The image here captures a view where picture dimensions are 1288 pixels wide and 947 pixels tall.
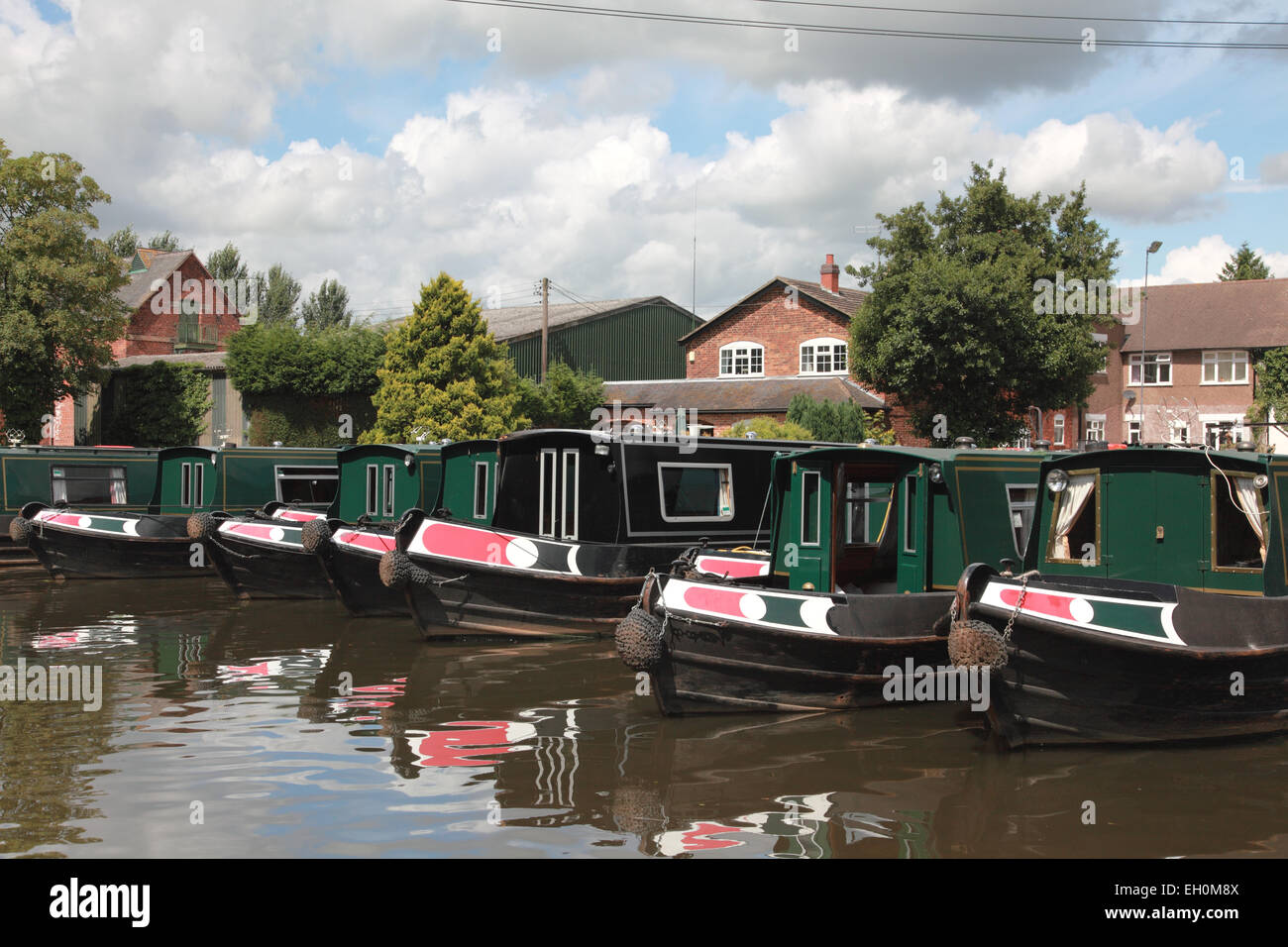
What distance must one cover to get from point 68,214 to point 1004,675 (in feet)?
94.5

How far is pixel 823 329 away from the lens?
38.2m

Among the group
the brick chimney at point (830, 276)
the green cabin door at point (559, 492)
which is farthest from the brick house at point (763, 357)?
the green cabin door at point (559, 492)

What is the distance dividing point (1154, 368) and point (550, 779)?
40.6 metres

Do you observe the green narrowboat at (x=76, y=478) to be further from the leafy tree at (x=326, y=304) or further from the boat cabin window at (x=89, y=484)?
the leafy tree at (x=326, y=304)

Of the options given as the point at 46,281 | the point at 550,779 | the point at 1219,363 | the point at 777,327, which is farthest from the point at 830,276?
the point at 550,779

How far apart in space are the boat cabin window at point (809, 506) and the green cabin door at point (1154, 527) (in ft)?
8.02

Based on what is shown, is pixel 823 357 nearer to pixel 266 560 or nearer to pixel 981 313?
pixel 981 313

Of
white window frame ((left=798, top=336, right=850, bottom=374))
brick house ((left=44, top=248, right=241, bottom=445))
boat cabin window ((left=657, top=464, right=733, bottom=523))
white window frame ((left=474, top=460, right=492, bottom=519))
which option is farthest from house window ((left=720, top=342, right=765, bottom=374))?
boat cabin window ((left=657, top=464, right=733, bottom=523))

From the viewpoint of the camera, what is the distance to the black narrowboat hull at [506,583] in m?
12.4

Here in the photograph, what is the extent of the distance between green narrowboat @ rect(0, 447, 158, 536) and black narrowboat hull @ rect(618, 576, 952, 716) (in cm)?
1434

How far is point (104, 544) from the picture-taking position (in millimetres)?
18125

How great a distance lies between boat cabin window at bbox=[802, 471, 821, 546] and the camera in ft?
34.2

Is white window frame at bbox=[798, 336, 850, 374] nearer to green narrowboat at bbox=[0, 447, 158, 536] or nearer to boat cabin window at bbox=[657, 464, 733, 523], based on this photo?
green narrowboat at bbox=[0, 447, 158, 536]
